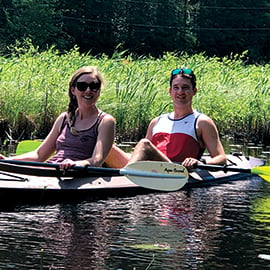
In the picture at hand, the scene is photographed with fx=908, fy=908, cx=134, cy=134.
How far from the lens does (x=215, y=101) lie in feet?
46.0

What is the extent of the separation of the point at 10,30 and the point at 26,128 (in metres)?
30.4

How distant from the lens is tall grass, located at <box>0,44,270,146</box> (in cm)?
1236

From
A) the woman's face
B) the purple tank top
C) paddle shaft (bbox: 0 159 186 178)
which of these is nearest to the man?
paddle shaft (bbox: 0 159 186 178)

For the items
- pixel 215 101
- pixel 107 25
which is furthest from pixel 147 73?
pixel 107 25

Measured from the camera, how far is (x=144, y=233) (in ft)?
21.3

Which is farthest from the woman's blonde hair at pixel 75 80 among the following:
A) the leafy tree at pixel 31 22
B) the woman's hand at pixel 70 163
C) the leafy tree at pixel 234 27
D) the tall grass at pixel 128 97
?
the leafy tree at pixel 234 27

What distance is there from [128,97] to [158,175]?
5.32 metres

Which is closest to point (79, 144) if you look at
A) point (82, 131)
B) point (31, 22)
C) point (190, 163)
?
point (82, 131)

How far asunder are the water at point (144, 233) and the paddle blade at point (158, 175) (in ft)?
0.66

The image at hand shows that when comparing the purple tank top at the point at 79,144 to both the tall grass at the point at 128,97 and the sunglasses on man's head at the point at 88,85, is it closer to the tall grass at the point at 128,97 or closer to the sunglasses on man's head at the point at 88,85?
the sunglasses on man's head at the point at 88,85

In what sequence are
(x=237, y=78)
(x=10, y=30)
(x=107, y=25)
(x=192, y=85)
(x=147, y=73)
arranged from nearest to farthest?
(x=192, y=85) → (x=147, y=73) → (x=237, y=78) → (x=10, y=30) → (x=107, y=25)

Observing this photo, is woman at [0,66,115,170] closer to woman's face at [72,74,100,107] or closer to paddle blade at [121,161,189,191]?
woman's face at [72,74,100,107]

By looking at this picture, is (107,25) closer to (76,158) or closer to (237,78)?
(237,78)

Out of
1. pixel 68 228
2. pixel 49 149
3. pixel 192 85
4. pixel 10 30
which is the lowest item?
pixel 68 228
